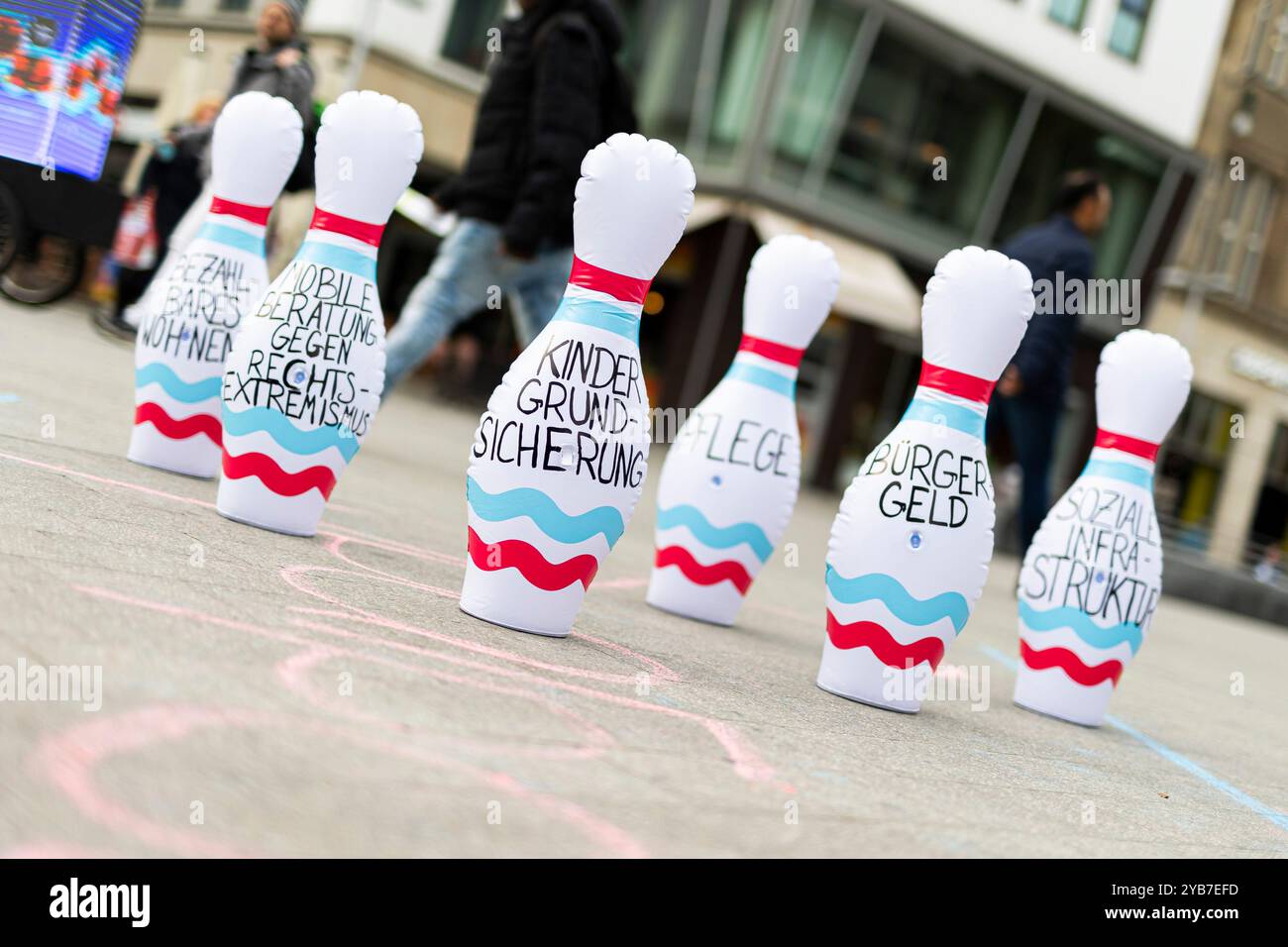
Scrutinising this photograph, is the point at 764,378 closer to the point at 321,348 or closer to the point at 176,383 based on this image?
the point at 321,348

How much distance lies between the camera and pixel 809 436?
20.8m

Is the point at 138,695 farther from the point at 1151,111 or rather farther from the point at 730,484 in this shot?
the point at 1151,111

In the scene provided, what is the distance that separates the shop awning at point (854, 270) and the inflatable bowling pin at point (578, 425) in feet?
48.2

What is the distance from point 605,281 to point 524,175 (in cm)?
288

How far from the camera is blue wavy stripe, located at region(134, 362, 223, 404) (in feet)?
14.6

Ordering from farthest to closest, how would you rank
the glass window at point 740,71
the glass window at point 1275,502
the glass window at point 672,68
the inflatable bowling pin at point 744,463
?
the glass window at point 1275,502 → the glass window at point 672,68 → the glass window at point 740,71 → the inflatable bowling pin at point 744,463

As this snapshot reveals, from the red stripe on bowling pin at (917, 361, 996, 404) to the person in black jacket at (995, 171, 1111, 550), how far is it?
3303 mm

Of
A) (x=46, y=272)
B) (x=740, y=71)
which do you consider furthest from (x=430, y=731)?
(x=740, y=71)

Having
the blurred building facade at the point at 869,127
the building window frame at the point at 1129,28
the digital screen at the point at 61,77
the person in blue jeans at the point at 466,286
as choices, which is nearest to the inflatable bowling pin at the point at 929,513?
the person in blue jeans at the point at 466,286

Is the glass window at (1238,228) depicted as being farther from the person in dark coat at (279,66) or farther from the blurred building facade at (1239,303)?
the person in dark coat at (279,66)

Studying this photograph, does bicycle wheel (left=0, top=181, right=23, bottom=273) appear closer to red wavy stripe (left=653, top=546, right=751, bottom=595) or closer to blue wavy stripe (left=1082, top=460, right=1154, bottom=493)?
red wavy stripe (left=653, top=546, right=751, bottom=595)

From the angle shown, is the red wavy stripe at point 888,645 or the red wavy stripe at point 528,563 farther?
the red wavy stripe at point 888,645

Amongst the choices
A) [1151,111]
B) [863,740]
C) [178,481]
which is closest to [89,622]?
[863,740]

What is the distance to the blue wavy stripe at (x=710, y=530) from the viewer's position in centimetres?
484
